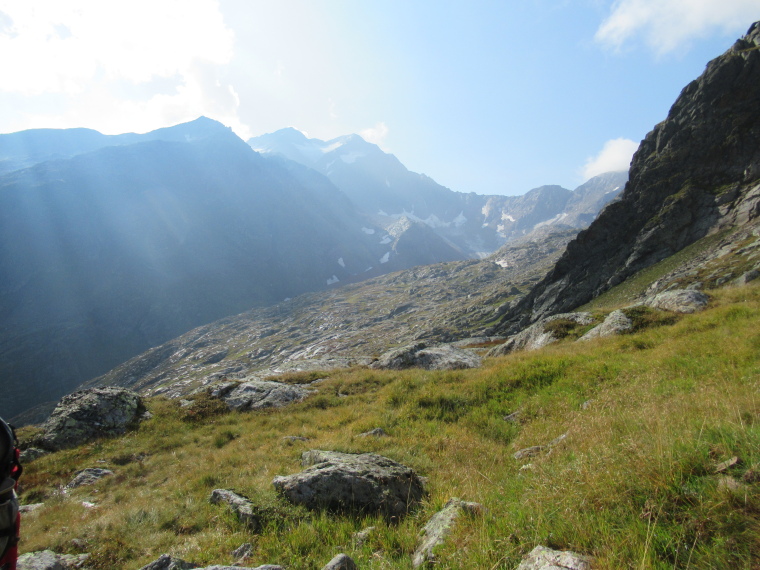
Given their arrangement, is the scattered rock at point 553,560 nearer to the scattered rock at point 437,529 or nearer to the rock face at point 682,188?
the scattered rock at point 437,529

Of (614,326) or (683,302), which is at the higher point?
(683,302)

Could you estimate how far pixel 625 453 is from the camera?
430 centimetres

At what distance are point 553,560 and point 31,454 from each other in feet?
68.8

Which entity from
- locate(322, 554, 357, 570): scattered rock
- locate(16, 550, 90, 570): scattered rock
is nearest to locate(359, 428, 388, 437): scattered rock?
locate(322, 554, 357, 570): scattered rock

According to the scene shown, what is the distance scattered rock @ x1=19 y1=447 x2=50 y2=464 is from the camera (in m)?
14.7

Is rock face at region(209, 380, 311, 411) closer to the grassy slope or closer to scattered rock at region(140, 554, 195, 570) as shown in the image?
the grassy slope

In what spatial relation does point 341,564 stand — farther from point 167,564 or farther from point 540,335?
point 540,335

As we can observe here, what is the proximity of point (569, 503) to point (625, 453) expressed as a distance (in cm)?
100

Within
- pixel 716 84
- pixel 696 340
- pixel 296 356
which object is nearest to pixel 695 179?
pixel 716 84

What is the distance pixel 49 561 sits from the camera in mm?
5672

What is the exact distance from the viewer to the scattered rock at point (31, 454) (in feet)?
48.2

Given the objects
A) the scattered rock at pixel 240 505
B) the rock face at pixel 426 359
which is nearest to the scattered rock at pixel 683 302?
the rock face at pixel 426 359

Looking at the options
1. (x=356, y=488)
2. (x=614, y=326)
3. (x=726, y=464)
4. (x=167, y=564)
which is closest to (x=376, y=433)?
(x=356, y=488)

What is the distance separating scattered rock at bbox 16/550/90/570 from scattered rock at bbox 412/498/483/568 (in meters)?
5.90
